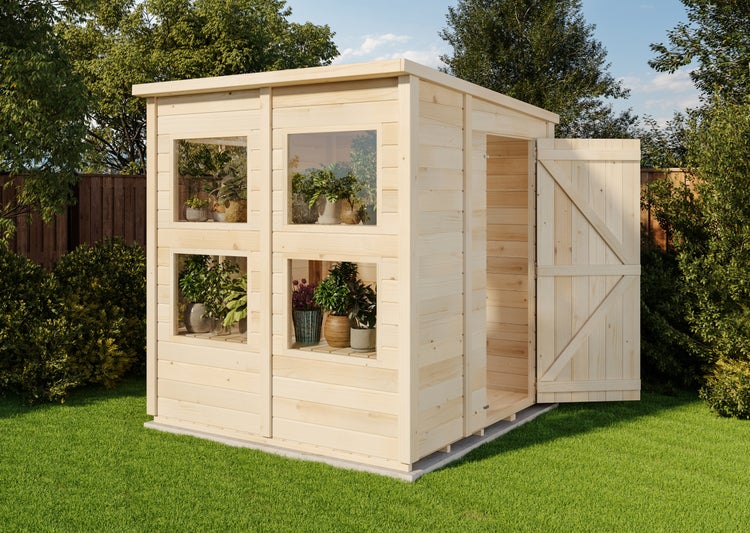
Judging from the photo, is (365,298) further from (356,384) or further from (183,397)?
(183,397)

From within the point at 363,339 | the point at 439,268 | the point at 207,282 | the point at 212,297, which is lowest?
the point at 363,339

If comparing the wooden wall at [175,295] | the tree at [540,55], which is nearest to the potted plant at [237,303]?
the wooden wall at [175,295]

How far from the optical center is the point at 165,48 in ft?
79.6

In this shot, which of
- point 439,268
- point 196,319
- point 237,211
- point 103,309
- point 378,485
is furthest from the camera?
point 103,309

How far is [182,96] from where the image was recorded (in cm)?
638

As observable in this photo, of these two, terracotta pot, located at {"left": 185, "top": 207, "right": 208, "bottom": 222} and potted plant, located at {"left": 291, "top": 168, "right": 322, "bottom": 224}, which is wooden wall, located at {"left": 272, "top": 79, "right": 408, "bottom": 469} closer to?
potted plant, located at {"left": 291, "top": 168, "right": 322, "bottom": 224}

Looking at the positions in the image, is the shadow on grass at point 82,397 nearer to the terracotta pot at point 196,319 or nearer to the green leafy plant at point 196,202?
the terracotta pot at point 196,319

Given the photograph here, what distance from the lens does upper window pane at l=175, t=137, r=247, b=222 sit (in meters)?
6.13

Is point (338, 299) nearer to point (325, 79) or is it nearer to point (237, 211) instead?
point (237, 211)

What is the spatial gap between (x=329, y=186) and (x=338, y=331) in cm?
98

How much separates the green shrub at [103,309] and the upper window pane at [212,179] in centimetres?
218

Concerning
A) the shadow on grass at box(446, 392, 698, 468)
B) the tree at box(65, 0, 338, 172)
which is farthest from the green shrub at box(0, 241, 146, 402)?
the tree at box(65, 0, 338, 172)

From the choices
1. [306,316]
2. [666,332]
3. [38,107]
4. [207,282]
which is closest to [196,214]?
[207,282]

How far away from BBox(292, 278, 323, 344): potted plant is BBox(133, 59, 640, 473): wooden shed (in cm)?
7
